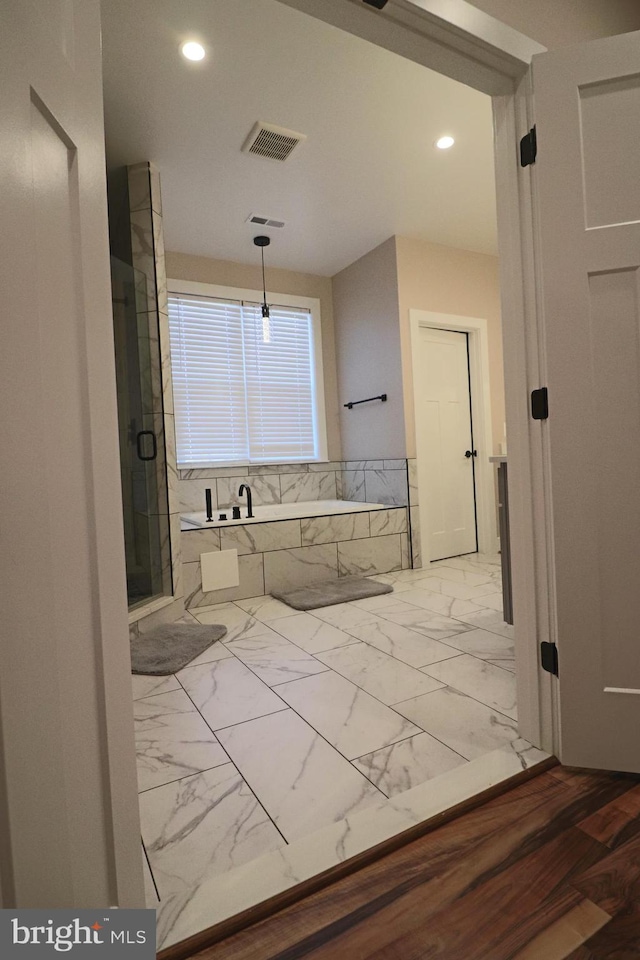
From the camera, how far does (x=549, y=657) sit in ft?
4.38

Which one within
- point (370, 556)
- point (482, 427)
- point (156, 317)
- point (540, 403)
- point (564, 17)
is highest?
point (564, 17)

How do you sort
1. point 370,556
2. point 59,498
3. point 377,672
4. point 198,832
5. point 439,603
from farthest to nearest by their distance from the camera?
1. point 370,556
2. point 439,603
3. point 377,672
4. point 198,832
5. point 59,498

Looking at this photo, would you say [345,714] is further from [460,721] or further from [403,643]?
[403,643]

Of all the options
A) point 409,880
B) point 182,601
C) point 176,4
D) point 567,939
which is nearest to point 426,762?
point 409,880

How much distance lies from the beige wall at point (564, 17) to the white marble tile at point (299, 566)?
9.14 ft

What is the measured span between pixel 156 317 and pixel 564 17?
2.23 metres

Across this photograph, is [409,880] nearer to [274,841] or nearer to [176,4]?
[274,841]

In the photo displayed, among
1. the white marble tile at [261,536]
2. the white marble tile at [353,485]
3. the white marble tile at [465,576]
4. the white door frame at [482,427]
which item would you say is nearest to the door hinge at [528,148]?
the white marble tile at [261,536]

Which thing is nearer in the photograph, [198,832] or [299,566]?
[198,832]

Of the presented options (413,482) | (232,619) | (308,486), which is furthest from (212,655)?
(308,486)

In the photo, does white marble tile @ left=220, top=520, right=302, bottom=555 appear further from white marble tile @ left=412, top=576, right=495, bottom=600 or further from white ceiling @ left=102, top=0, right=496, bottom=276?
white ceiling @ left=102, top=0, right=496, bottom=276

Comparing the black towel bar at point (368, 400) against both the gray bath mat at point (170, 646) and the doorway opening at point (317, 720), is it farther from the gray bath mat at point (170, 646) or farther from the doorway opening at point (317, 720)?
the gray bath mat at point (170, 646)

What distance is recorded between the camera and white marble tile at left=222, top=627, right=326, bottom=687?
2.00 meters

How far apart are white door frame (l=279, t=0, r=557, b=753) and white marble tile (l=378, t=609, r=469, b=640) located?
98 centimetres
